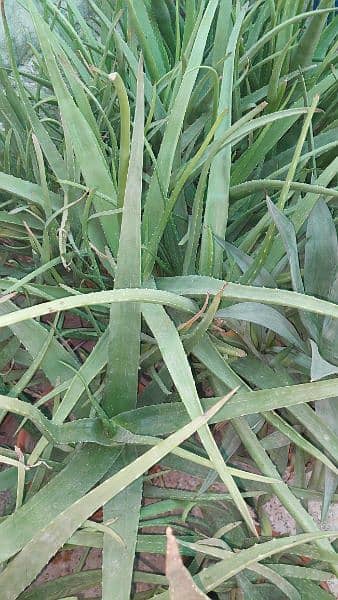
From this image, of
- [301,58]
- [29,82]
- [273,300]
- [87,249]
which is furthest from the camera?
[29,82]

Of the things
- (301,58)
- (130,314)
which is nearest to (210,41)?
(301,58)

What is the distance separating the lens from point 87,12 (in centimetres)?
95

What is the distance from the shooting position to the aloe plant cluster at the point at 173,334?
0.42m

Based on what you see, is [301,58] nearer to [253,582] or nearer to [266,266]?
[266,266]

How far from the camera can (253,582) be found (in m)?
0.51

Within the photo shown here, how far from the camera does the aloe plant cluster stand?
1.36ft

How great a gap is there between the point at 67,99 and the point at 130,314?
0.63 feet

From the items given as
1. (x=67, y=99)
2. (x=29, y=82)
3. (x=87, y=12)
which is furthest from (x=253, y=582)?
(x=87, y=12)

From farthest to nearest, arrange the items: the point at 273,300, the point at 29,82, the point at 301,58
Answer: the point at 29,82, the point at 301,58, the point at 273,300

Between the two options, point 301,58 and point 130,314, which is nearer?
point 130,314

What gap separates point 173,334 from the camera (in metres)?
0.45

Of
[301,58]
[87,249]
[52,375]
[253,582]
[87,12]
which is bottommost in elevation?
[253,582]

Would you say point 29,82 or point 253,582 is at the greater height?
point 29,82

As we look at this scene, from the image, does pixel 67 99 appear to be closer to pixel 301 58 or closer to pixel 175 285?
pixel 175 285
